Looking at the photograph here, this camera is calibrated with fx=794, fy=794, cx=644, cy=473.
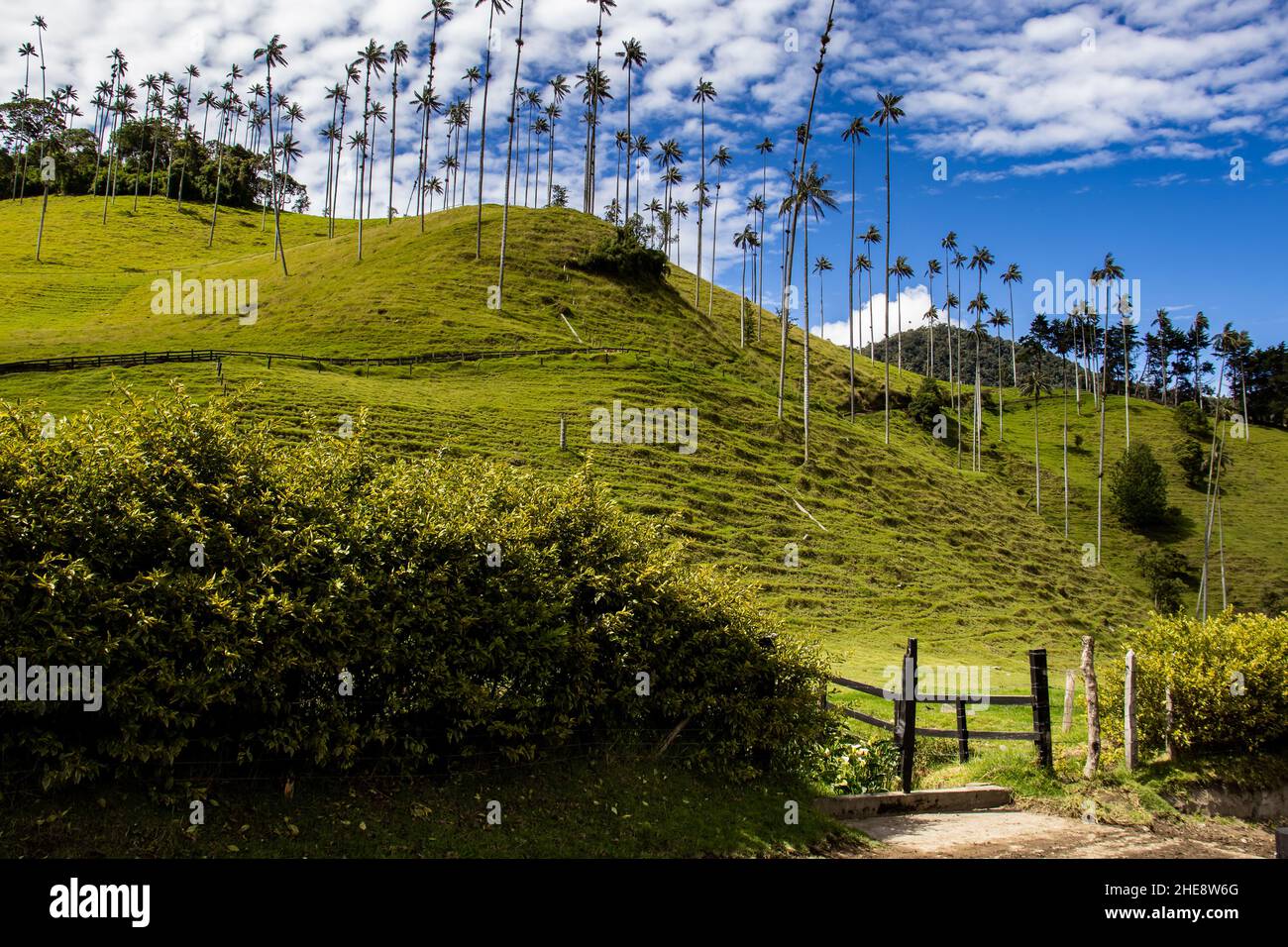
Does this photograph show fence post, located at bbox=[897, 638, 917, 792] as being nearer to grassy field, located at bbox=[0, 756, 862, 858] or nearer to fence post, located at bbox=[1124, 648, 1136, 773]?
grassy field, located at bbox=[0, 756, 862, 858]

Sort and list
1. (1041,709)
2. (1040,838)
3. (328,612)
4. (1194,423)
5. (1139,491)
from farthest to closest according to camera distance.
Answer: (1194,423) < (1139,491) < (1041,709) < (1040,838) < (328,612)

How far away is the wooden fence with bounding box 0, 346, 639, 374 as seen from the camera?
149ft

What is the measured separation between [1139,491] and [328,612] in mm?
102143

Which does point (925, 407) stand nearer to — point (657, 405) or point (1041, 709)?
point (657, 405)

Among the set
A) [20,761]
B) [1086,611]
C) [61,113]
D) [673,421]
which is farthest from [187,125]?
[20,761]

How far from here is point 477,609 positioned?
397 inches

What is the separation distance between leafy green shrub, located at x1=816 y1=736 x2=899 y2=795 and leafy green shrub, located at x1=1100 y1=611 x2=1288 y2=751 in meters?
4.12

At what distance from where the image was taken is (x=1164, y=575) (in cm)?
7775

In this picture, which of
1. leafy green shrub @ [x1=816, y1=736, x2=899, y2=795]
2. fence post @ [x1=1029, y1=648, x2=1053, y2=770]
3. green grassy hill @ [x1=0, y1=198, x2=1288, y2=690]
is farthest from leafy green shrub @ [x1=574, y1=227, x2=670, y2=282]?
fence post @ [x1=1029, y1=648, x2=1053, y2=770]

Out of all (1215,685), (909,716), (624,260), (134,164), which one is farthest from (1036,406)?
(134,164)

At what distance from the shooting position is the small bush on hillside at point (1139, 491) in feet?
297

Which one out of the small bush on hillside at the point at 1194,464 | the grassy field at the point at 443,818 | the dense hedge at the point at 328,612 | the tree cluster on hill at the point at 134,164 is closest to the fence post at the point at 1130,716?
the dense hedge at the point at 328,612
